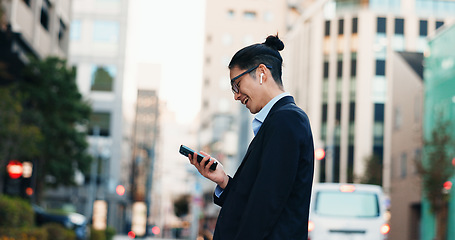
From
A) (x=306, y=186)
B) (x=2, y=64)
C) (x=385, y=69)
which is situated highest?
(x=385, y=69)

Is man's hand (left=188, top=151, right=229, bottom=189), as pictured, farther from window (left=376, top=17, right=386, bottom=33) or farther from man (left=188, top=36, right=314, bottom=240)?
window (left=376, top=17, right=386, bottom=33)

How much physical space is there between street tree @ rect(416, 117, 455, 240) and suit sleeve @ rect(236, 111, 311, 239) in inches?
851

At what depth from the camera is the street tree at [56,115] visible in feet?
90.1

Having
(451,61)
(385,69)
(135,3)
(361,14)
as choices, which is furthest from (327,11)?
(451,61)

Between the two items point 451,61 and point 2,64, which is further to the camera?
point 451,61

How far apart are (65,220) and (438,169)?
1273cm

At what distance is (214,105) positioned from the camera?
9400 cm

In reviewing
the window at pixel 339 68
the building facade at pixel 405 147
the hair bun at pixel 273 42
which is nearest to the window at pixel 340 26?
the window at pixel 339 68

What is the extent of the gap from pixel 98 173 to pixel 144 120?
56.8 m

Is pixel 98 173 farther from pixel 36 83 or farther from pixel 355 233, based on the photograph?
pixel 355 233

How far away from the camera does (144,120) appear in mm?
118938

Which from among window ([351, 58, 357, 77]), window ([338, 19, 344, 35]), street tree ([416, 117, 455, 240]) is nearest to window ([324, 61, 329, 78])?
window ([351, 58, 357, 77])

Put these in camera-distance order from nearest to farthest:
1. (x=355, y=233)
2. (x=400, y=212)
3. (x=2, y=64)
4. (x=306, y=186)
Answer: (x=306, y=186) < (x=355, y=233) < (x=2, y=64) < (x=400, y=212)

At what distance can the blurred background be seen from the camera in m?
24.0
